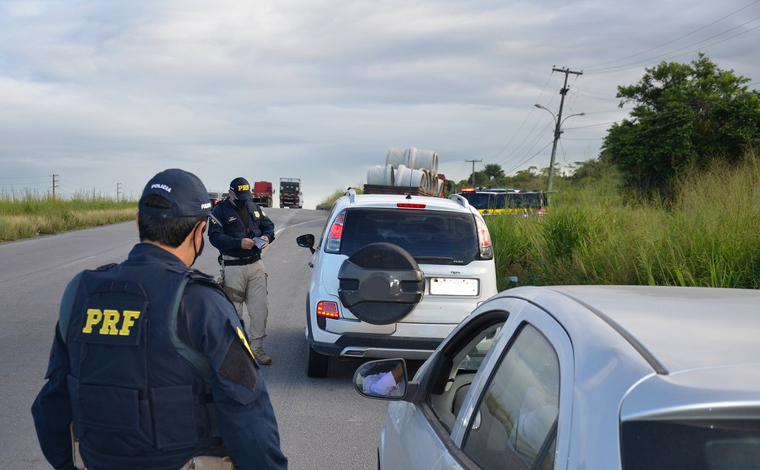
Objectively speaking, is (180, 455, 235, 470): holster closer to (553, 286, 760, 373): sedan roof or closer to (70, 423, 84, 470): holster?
(70, 423, 84, 470): holster

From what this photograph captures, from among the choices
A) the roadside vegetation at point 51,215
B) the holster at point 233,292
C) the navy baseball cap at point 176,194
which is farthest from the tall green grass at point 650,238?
the roadside vegetation at point 51,215

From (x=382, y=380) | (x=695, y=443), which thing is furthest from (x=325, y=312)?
(x=695, y=443)

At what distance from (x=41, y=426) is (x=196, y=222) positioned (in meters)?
0.84

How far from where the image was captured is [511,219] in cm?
1520

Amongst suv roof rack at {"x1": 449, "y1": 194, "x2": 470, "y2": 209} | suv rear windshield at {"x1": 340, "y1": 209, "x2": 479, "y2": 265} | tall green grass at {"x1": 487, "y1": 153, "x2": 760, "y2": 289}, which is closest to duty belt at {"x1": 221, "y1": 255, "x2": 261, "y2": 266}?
suv rear windshield at {"x1": 340, "y1": 209, "x2": 479, "y2": 265}

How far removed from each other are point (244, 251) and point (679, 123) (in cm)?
3580

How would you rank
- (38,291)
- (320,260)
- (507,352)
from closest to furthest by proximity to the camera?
(507,352)
(320,260)
(38,291)

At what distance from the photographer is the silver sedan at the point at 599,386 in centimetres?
167

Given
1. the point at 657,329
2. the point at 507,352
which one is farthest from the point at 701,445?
the point at 507,352

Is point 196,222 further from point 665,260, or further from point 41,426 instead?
point 665,260

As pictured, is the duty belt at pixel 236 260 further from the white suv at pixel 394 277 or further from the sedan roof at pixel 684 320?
the sedan roof at pixel 684 320

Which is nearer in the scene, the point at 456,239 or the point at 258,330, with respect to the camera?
the point at 456,239

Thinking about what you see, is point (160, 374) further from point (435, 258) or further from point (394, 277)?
point (435, 258)

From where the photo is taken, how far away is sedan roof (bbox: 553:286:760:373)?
1818 millimetres
